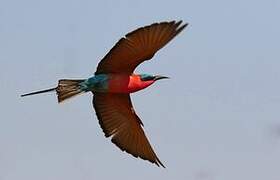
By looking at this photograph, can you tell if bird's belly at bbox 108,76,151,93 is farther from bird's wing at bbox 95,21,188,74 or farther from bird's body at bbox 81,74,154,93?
bird's wing at bbox 95,21,188,74

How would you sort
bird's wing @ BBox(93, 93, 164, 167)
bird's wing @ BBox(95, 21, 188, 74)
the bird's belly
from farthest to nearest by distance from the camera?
bird's wing @ BBox(93, 93, 164, 167), the bird's belly, bird's wing @ BBox(95, 21, 188, 74)

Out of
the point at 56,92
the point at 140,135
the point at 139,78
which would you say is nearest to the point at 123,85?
the point at 139,78

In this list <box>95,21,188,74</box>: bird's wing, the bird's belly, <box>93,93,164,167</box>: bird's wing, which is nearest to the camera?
<box>95,21,188,74</box>: bird's wing

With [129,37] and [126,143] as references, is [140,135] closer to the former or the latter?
[126,143]

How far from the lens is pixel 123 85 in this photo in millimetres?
12172

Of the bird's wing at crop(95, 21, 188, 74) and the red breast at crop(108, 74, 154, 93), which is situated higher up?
the bird's wing at crop(95, 21, 188, 74)

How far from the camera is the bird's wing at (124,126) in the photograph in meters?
13.4

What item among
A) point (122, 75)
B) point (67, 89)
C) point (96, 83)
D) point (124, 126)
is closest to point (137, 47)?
point (122, 75)

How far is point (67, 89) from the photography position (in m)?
12.3

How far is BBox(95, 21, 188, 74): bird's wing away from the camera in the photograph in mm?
11602

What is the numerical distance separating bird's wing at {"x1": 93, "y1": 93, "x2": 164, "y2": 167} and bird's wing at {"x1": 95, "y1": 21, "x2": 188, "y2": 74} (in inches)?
46.8

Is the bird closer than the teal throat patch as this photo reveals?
Yes

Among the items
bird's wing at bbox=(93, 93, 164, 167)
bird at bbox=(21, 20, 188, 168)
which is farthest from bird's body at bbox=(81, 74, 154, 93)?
bird's wing at bbox=(93, 93, 164, 167)

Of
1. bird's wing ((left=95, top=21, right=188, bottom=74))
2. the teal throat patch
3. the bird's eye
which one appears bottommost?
the bird's eye
